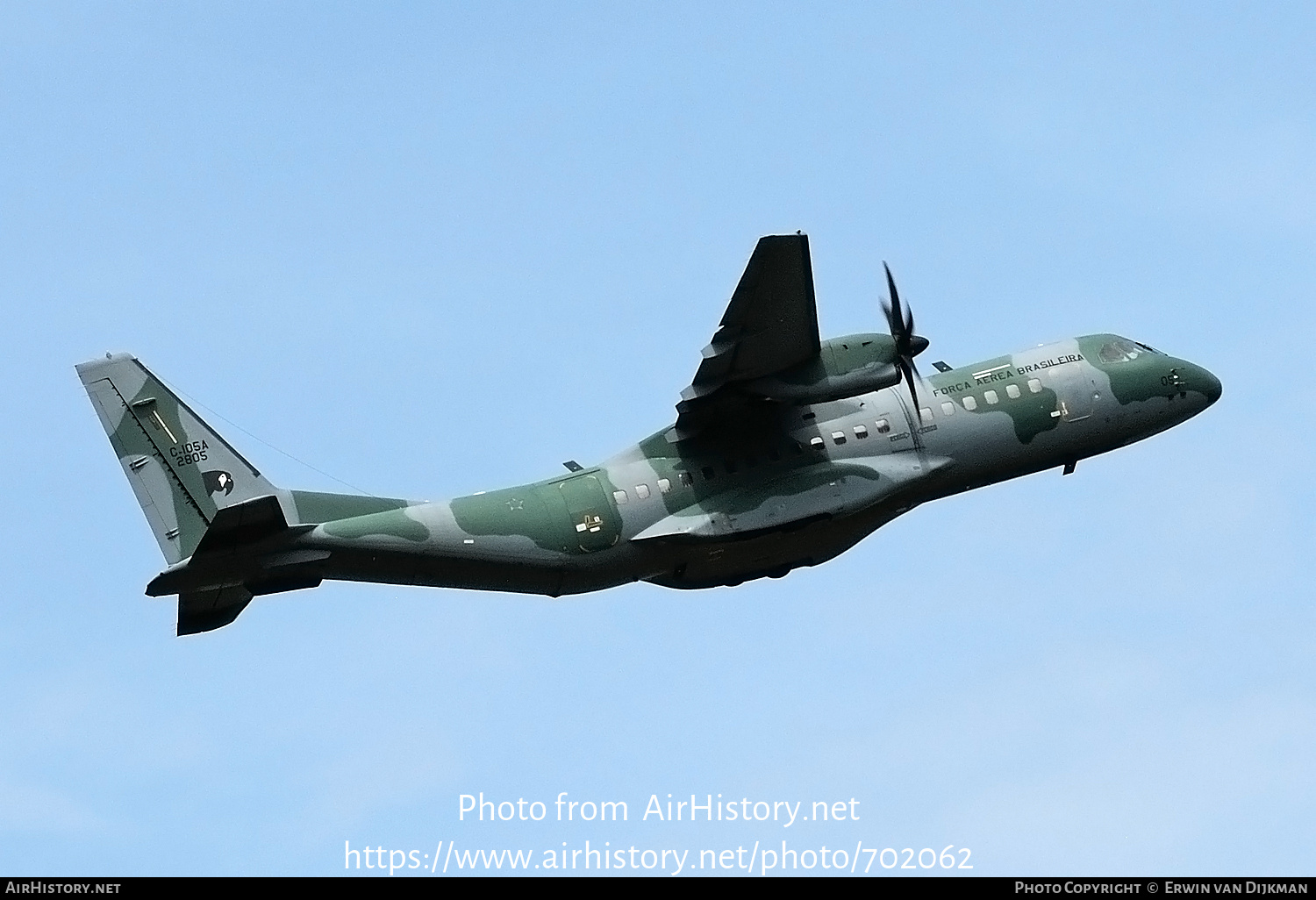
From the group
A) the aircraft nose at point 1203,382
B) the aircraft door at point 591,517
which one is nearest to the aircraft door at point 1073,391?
the aircraft nose at point 1203,382

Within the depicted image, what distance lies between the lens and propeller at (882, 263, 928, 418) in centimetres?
3894

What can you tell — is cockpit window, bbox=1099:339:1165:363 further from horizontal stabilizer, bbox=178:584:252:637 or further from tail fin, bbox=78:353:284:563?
horizontal stabilizer, bbox=178:584:252:637

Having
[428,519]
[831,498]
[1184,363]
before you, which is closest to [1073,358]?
[1184,363]

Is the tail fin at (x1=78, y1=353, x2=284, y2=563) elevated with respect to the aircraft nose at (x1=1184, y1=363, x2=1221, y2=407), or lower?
elevated

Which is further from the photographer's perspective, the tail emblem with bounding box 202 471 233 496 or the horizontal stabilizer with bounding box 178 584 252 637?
the tail emblem with bounding box 202 471 233 496

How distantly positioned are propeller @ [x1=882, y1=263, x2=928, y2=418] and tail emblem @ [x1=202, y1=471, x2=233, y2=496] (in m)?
13.7

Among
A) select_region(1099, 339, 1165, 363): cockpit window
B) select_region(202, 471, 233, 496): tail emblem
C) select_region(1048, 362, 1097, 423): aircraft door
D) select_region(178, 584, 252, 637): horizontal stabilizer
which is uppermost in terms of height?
select_region(202, 471, 233, 496): tail emblem

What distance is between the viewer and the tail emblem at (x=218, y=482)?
126ft

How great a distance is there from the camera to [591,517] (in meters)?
Answer: 38.6

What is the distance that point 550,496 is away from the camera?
127 feet

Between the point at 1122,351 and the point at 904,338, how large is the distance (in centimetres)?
724

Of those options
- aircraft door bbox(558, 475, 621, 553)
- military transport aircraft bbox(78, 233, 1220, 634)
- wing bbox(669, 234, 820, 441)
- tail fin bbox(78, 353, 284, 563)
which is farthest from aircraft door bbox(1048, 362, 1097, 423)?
tail fin bbox(78, 353, 284, 563)

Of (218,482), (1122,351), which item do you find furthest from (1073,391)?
(218,482)
